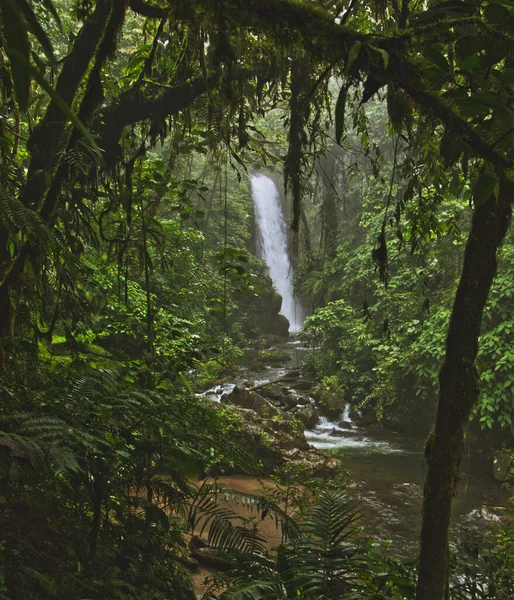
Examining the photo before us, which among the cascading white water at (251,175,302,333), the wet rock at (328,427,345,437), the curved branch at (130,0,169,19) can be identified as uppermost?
the cascading white water at (251,175,302,333)

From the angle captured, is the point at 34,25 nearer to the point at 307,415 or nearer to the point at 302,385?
the point at 307,415

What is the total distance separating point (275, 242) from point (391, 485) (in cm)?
1820

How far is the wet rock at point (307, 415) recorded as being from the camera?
37.3 ft

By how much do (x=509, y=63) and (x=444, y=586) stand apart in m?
2.16

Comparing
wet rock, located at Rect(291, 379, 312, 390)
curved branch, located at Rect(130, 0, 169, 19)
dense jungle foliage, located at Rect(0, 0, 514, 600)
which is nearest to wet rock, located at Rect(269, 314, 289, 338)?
wet rock, located at Rect(291, 379, 312, 390)

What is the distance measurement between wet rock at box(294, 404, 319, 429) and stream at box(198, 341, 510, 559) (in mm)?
179

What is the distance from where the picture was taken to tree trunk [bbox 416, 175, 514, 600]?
1.99 meters

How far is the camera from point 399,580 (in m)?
2.26

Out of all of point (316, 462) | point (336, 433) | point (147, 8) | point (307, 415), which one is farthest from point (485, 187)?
point (307, 415)

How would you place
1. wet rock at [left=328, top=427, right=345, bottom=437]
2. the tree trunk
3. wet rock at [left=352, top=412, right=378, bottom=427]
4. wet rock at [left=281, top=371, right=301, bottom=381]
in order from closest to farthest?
the tree trunk → wet rock at [left=328, top=427, right=345, bottom=437] → wet rock at [left=352, top=412, right=378, bottom=427] → wet rock at [left=281, top=371, right=301, bottom=381]

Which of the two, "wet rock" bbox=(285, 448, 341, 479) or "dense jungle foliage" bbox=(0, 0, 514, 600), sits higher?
"dense jungle foliage" bbox=(0, 0, 514, 600)

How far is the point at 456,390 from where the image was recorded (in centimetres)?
203

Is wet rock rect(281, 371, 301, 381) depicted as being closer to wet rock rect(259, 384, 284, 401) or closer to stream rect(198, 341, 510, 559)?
wet rock rect(259, 384, 284, 401)

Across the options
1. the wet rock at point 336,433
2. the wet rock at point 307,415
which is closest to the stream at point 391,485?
the wet rock at point 336,433
